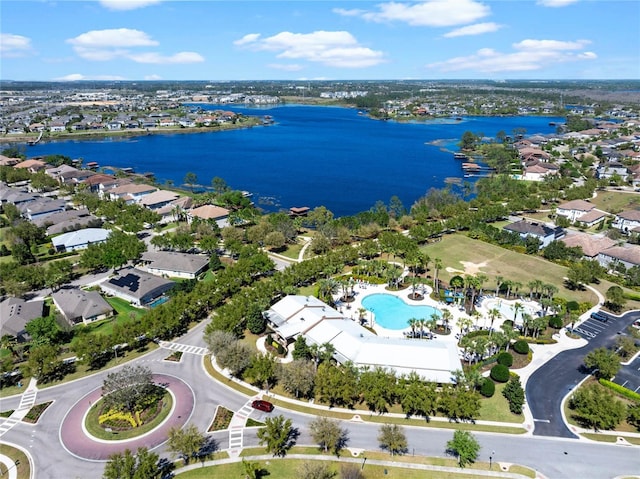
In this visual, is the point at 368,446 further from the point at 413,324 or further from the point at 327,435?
the point at 413,324

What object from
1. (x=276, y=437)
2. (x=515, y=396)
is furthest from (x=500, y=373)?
(x=276, y=437)

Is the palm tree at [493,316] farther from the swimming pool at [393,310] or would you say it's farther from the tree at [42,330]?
the tree at [42,330]

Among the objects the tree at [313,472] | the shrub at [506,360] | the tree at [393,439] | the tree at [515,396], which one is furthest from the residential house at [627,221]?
the tree at [313,472]

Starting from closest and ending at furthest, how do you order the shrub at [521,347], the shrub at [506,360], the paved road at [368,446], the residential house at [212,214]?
the paved road at [368,446] < the shrub at [506,360] < the shrub at [521,347] < the residential house at [212,214]

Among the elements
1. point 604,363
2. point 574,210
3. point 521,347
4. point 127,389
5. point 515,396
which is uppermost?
point 574,210

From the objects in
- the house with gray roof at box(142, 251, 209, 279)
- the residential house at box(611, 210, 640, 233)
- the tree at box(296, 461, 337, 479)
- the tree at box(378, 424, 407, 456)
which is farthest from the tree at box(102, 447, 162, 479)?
the residential house at box(611, 210, 640, 233)

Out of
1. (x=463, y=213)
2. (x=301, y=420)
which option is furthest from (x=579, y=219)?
(x=301, y=420)

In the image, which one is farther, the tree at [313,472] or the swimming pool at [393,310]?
the swimming pool at [393,310]

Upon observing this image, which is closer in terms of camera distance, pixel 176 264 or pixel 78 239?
pixel 176 264
